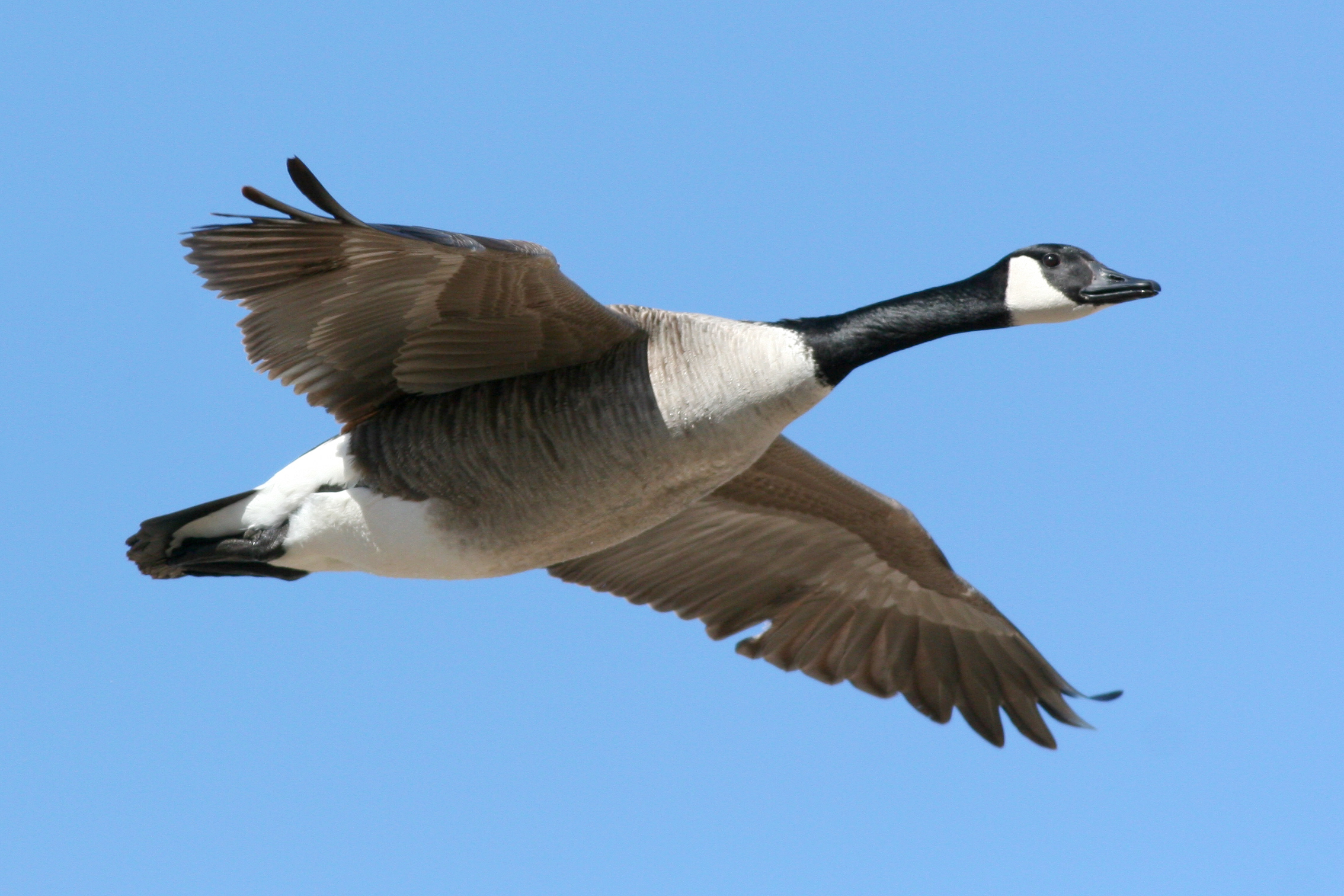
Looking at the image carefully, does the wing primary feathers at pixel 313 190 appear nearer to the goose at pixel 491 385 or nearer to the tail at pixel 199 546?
the goose at pixel 491 385

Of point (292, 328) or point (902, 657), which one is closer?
point (292, 328)

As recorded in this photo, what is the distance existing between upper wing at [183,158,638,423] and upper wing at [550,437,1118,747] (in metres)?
2.34

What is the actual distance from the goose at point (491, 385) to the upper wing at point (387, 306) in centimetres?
1

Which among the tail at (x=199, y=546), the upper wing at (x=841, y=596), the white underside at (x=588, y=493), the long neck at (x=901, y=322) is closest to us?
the white underside at (x=588, y=493)

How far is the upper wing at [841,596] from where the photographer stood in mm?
10078

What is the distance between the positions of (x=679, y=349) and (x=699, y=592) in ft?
10.1

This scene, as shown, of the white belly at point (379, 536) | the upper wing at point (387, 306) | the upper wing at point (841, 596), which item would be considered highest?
the upper wing at point (387, 306)

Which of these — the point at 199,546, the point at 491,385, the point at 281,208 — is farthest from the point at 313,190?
the point at 199,546

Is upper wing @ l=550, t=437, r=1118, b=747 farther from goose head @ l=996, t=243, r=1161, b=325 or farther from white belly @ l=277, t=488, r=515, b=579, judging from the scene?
goose head @ l=996, t=243, r=1161, b=325

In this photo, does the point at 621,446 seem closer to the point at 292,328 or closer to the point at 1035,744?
the point at 292,328

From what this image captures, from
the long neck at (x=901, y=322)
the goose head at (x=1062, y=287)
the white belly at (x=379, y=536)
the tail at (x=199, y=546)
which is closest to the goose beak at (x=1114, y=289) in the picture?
the goose head at (x=1062, y=287)

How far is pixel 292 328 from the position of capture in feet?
25.7

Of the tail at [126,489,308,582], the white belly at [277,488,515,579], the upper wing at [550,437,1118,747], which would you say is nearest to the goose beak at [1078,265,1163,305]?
the upper wing at [550,437,1118,747]

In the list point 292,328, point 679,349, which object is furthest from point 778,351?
point 292,328
